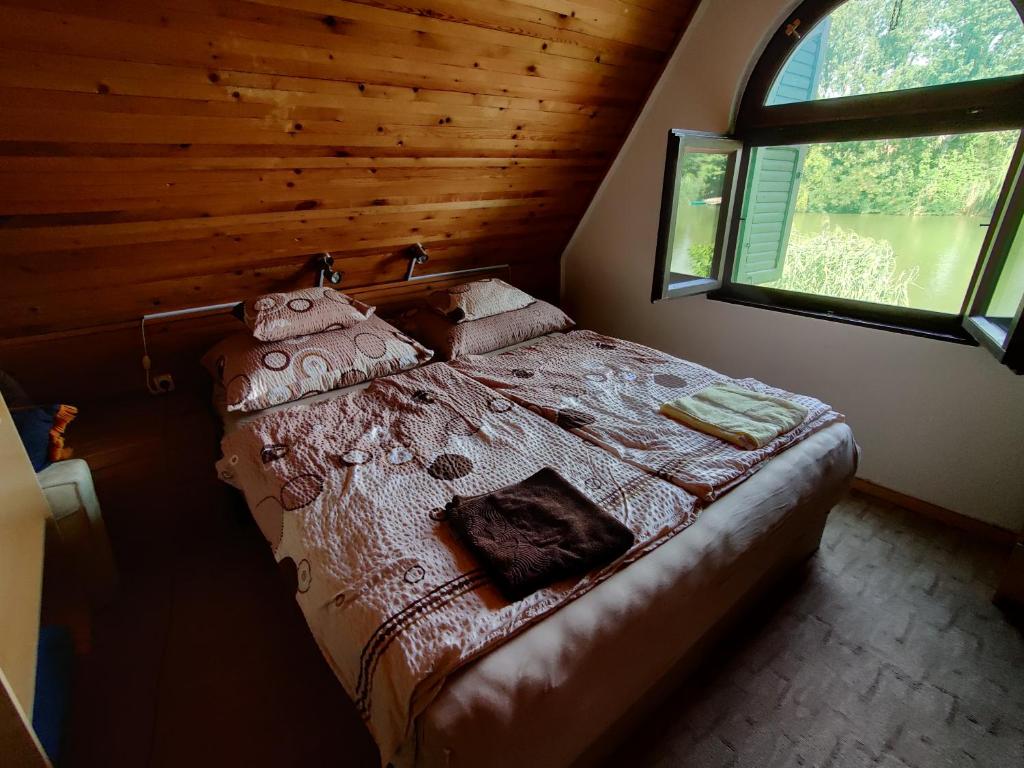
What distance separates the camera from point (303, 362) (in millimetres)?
2039

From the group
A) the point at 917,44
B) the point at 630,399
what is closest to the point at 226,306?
the point at 630,399

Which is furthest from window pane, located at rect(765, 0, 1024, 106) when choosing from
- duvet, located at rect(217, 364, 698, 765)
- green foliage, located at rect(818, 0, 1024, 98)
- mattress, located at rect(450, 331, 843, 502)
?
duvet, located at rect(217, 364, 698, 765)

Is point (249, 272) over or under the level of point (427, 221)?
under

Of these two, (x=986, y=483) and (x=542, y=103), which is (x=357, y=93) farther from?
(x=986, y=483)

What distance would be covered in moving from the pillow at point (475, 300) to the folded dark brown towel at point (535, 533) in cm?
138

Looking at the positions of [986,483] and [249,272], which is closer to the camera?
[986,483]

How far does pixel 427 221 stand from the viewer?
2.62 metres

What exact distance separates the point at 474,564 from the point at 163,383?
6.14 ft

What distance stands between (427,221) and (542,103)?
0.78 meters

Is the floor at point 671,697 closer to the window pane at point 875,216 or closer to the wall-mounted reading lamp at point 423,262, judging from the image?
the window pane at point 875,216

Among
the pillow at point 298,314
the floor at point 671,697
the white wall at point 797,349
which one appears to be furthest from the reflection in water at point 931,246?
the pillow at point 298,314

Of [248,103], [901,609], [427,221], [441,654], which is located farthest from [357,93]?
[901,609]

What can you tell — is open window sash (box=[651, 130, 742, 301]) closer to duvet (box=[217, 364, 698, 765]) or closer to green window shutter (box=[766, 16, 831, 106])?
green window shutter (box=[766, 16, 831, 106])

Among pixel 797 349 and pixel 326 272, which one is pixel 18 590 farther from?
pixel 797 349
